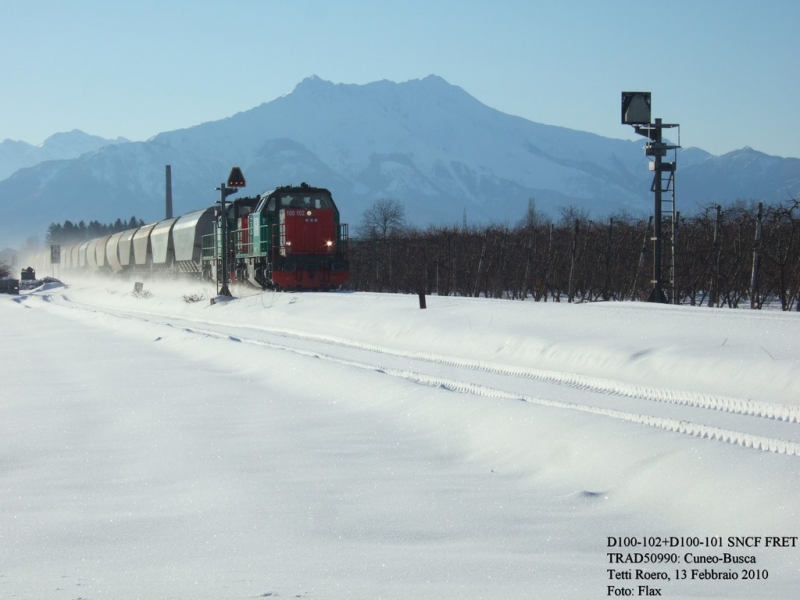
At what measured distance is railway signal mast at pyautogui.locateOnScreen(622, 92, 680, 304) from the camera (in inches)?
830

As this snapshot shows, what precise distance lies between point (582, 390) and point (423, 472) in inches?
172

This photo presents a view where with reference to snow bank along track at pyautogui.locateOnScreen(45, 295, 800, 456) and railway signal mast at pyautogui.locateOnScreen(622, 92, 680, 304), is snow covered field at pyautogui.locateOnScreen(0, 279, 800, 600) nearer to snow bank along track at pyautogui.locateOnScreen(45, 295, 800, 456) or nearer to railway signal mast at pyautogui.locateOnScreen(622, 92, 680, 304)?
snow bank along track at pyautogui.locateOnScreen(45, 295, 800, 456)

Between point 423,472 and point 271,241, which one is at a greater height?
point 271,241

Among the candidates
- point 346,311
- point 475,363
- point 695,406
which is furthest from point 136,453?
point 346,311

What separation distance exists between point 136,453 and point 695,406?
5.55 meters

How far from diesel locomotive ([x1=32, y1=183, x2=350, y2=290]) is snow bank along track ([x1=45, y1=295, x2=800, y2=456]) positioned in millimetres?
11695

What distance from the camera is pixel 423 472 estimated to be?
22.5 feet

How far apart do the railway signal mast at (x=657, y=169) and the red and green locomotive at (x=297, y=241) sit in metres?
10.9

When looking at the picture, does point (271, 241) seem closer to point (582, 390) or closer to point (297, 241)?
point (297, 241)

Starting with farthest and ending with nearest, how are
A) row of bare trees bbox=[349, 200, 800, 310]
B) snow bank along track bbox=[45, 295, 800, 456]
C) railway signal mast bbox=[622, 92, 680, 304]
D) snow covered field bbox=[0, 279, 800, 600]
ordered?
row of bare trees bbox=[349, 200, 800, 310], railway signal mast bbox=[622, 92, 680, 304], snow bank along track bbox=[45, 295, 800, 456], snow covered field bbox=[0, 279, 800, 600]

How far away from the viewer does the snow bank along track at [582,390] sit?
7.39 m

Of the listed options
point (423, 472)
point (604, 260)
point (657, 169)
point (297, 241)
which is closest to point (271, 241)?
point (297, 241)

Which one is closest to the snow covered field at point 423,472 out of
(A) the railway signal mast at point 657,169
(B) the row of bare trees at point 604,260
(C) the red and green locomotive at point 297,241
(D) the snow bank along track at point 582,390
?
(D) the snow bank along track at point 582,390

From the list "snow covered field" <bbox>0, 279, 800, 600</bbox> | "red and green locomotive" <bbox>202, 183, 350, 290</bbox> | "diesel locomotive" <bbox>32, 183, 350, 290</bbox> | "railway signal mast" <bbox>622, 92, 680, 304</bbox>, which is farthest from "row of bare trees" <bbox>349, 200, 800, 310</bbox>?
"snow covered field" <bbox>0, 279, 800, 600</bbox>
